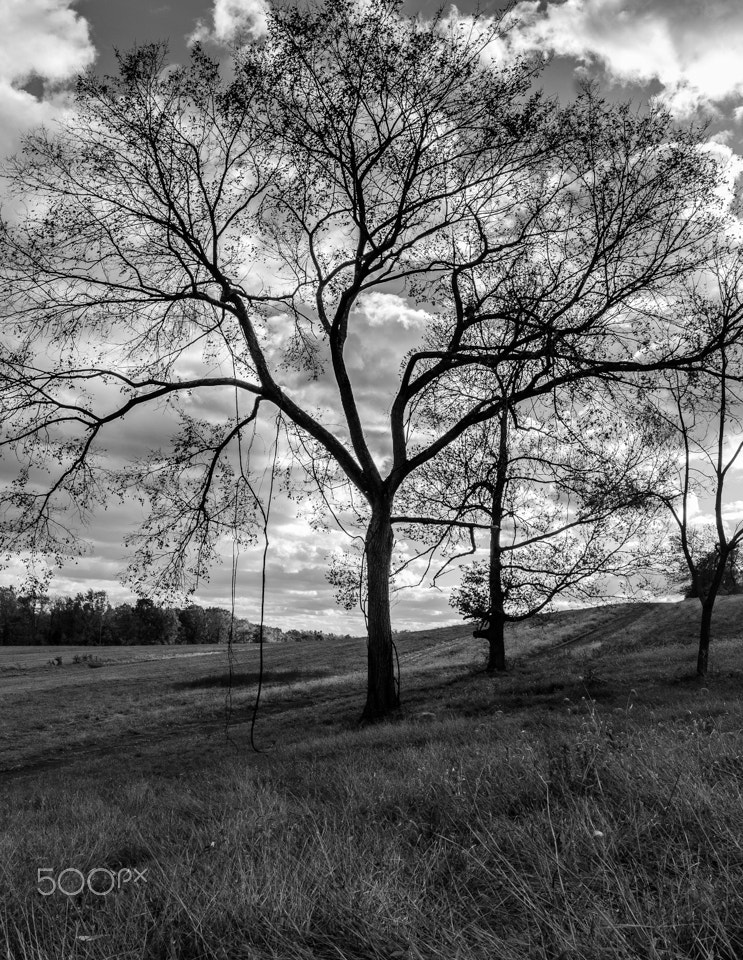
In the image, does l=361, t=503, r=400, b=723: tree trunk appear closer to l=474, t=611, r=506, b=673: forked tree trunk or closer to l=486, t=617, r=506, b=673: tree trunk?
l=474, t=611, r=506, b=673: forked tree trunk

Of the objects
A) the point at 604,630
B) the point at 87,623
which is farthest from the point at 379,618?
the point at 87,623

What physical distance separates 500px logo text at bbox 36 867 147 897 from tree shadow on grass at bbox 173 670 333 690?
29.9 metres

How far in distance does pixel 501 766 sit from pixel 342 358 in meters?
13.1

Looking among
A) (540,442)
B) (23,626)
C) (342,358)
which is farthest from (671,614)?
(23,626)

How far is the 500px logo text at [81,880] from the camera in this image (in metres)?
3.60

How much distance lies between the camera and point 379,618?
1562cm

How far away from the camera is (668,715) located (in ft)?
32.6

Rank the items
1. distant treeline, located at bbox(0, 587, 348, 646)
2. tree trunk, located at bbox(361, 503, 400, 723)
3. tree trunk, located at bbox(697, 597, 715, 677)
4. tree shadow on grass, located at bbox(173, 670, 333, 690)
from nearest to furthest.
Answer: tree trunk, located at bbox(361, 503, 400, 723)
tree trunk, located at bbox(697, 597, 715, 677)
tree shadow on grass, located at bbox(173, 670, 333, 690)
distant treeline, located at bbox(0, 587, 348, 646)

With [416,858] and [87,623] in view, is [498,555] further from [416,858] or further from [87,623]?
[87,623]

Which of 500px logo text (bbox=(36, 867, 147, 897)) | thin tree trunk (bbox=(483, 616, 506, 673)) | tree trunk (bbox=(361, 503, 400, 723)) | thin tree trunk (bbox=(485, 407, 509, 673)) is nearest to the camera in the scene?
500px logo text (bbox=(36, 867, 147, 897))

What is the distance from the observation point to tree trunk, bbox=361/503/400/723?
1567 cm

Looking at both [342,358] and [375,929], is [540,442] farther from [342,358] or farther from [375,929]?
[375,929]

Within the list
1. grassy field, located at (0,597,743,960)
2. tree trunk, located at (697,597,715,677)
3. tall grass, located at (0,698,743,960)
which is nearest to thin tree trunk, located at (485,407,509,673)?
tree trunk, located at (697,597,715,677)

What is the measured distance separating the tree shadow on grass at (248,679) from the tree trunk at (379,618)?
18174 mm
